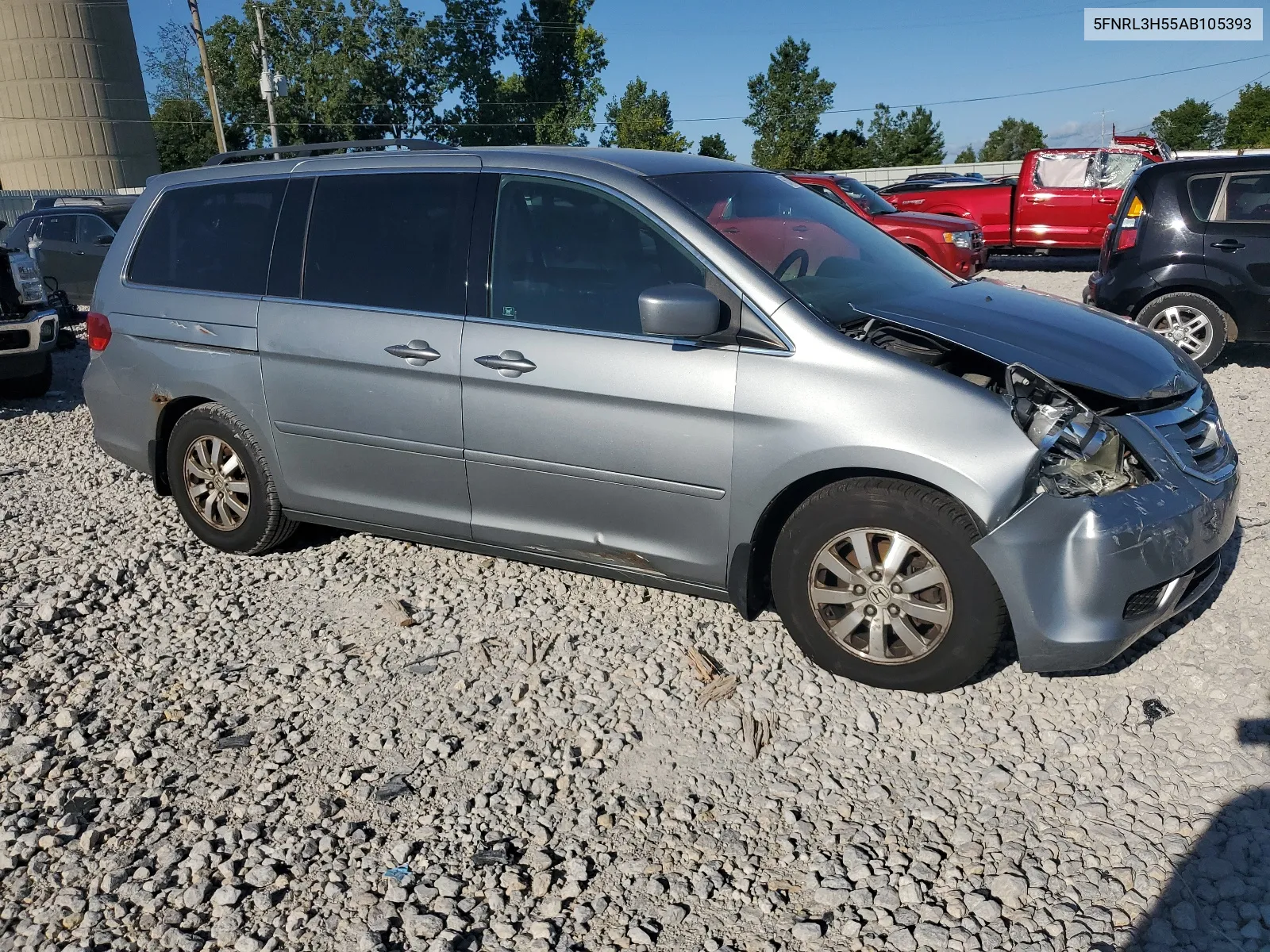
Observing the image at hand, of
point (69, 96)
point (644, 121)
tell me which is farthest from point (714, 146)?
point (69, 96)

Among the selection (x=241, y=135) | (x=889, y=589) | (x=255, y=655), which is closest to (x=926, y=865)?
(x=889, y=589)

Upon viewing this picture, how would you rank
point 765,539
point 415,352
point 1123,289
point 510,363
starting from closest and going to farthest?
point 765,539 → point 510,363 → point 415,352 → point 1123,289

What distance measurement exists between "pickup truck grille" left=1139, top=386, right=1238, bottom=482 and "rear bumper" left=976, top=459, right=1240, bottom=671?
200mm

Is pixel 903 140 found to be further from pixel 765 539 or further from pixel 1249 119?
pixel 765 539

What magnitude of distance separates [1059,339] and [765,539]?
4.44 ft

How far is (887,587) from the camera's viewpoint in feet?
11.0

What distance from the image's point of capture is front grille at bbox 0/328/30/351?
8.48 meters

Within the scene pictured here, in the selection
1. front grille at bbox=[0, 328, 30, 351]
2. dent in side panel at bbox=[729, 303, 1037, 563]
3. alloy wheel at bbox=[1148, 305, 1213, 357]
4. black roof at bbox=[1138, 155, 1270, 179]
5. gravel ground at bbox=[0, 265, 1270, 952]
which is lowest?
gravel ground at bbox=[0, 265, 1270, 952]

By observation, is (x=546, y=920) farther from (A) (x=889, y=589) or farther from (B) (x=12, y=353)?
(B) (x=12, y=353)

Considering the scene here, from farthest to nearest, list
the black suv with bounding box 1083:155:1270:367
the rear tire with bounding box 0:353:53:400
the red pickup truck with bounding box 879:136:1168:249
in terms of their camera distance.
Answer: the red pickup truck with bounding box 879:136:1168:249 → the rear tire with bounding box 0:353:53:400 → the black suv with bounding box 1083:155:1270:367

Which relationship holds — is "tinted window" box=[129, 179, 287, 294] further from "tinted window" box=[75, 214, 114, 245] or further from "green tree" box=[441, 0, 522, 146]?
"green tree" box=[441, 0, 522, 146]

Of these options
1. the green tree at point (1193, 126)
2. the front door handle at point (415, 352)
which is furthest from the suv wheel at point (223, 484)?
the green tree at point (1193, 126)

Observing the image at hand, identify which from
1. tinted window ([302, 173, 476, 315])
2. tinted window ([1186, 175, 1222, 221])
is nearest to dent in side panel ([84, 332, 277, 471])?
tinted window ([302, 173, 476, 315])

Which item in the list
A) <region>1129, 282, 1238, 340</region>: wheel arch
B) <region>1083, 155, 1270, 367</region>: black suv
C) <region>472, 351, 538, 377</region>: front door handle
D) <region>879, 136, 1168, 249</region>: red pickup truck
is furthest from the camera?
<region>879, 136, 1168, 249</region>: red pickup truck
